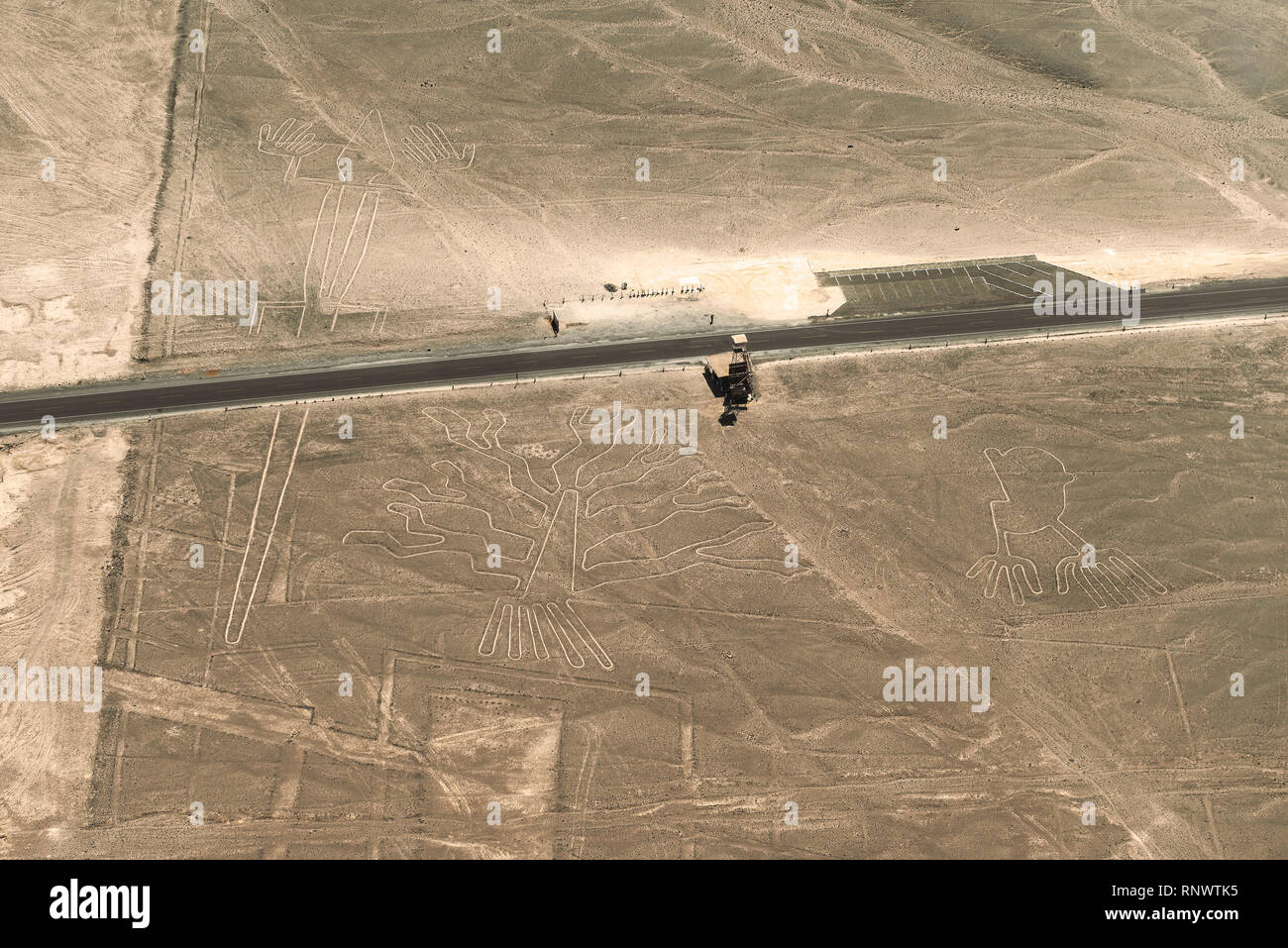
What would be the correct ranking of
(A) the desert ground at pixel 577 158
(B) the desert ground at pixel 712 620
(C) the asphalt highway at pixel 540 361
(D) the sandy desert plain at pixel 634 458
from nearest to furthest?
1. (B) the desert ground at pixel 712 620
2. (D) the sandy desert plain at pixel 634 458
3. (C) the asphalt highway at pixel 540 361
4. (A) the desert ground at pixel 577 158

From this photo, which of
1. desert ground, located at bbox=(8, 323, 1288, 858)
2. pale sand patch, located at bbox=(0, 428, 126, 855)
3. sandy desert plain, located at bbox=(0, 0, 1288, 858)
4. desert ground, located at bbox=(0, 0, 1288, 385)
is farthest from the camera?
desert ground, located at bbox=(0, 0, 1288, 385)

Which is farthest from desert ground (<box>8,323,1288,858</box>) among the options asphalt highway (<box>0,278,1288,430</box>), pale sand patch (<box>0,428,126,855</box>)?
asphalt highway (<box>0,278,1288,430</box>)

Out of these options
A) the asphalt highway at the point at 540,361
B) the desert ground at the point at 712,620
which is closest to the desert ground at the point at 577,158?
the asphalt highway at the point at 540,361

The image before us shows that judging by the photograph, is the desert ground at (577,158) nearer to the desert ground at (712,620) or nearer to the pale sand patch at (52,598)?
the pale sand patch at (52,598)

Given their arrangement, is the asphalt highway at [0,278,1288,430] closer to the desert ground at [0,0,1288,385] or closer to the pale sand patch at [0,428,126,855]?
the desert ground at [0,0,1288,385]

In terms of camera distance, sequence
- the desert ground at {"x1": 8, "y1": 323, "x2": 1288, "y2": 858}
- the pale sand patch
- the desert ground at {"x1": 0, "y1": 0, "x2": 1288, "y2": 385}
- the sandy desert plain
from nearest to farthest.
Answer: the desert ground at {"x1": 8, "y1": 323, "x2": 1288, "y2": 858} < the pale sand patch < the sandy desert plain < the desert ground at {"x1": 0, "y1": 0, "x2": 1288, "y2": 385}
